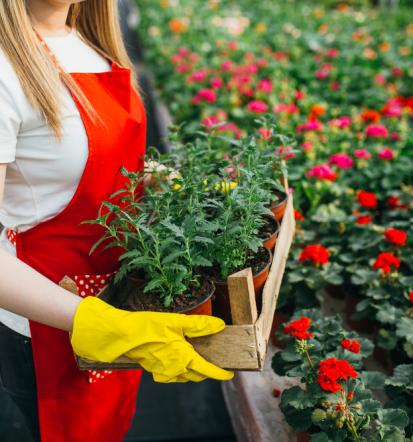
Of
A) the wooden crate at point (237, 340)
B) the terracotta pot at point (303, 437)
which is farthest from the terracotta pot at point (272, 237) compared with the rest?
the terracotta pot at point (303, 437)

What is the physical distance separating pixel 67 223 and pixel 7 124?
30 centimetres

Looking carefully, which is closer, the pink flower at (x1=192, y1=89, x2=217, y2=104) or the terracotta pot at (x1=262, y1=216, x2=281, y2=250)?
the terracotta pot at (x1=262, y1=216, x2=281, y2=250)

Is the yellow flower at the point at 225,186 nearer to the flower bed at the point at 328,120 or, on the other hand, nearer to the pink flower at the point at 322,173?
the flower bed at the point at 328,120

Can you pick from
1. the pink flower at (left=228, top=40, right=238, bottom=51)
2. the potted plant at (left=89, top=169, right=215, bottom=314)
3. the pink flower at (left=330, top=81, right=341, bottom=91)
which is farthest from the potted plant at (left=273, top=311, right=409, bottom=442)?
the pink flower at (left=228, top=40, right=238, bottom=51)

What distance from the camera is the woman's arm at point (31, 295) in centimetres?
102

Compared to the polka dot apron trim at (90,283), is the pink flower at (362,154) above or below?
below

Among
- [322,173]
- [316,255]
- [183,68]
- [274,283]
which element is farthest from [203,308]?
[183,68]

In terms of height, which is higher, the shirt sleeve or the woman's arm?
the shirt sleeve

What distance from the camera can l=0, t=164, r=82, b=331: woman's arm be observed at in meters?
1.02

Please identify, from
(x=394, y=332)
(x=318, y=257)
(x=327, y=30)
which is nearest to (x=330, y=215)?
(x=318, y=257)

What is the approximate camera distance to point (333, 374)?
1330 millimetres

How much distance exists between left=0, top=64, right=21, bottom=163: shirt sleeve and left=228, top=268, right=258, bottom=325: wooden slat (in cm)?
48

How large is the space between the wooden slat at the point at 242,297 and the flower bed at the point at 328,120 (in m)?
0.58

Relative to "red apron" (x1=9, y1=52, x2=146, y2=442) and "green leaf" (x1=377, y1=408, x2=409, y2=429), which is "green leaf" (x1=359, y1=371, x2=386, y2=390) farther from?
"red apron" (x1=9, y1=52, x2=146, y2=442)
